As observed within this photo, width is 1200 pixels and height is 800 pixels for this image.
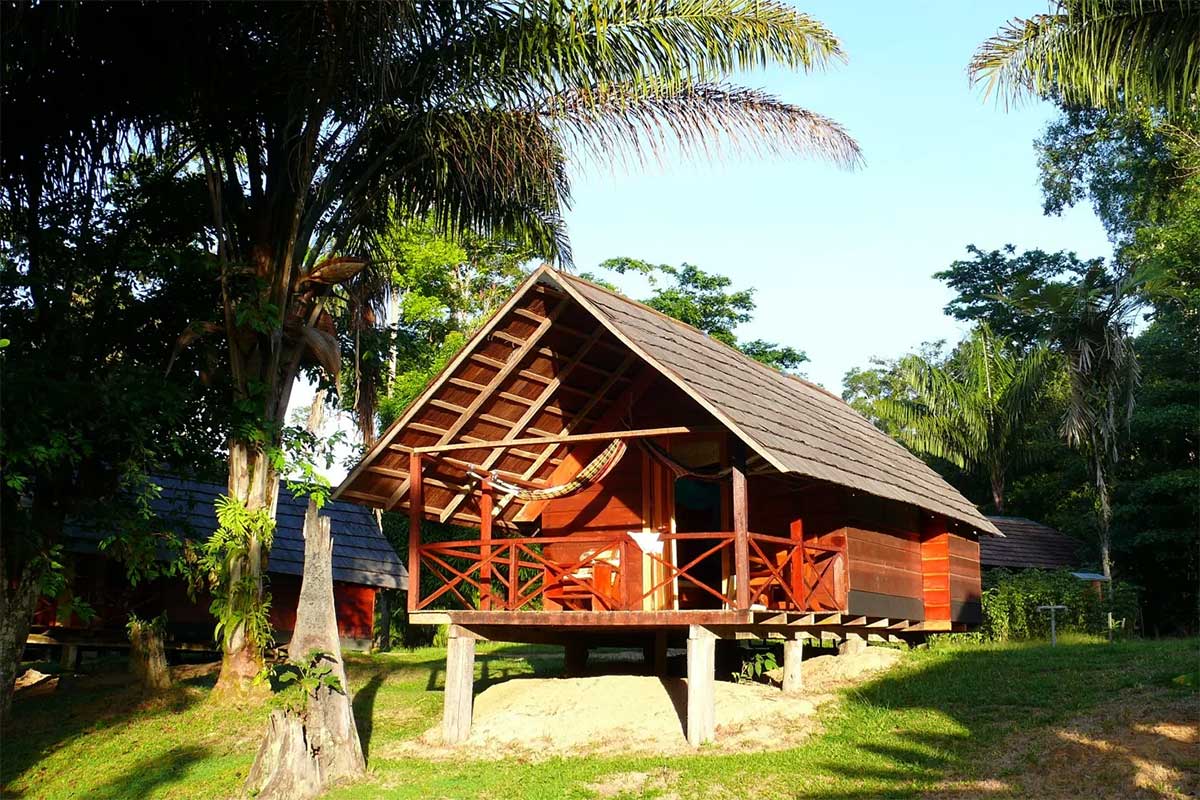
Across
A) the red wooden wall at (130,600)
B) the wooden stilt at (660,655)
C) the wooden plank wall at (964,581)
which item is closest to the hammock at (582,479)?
the wooden stilt at (660,655)

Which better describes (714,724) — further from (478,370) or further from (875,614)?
(478,370)

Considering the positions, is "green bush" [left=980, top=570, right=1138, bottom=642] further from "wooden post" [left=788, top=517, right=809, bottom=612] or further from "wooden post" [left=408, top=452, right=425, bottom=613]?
"wooden post" [left=408, top=452, right=425, bottom=613]

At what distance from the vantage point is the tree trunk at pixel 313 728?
11.4 metres

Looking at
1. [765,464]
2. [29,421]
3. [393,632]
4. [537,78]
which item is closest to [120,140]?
[29,421]

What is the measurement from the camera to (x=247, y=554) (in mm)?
15328

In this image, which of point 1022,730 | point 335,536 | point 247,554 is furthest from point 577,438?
point 335,536

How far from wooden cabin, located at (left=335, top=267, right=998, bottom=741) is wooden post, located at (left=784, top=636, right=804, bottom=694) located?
0.18m

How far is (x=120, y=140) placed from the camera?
51.2ft

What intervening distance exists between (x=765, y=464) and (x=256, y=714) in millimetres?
7117

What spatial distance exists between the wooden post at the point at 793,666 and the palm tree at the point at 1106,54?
276 inches

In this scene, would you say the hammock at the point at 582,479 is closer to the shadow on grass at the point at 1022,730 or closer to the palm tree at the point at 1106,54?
the shadow on grass at the point at 1022,730

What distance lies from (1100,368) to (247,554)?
1931cm

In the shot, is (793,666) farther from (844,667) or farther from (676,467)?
(676,467)

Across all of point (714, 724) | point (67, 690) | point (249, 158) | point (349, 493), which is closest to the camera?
point (714, 724)
